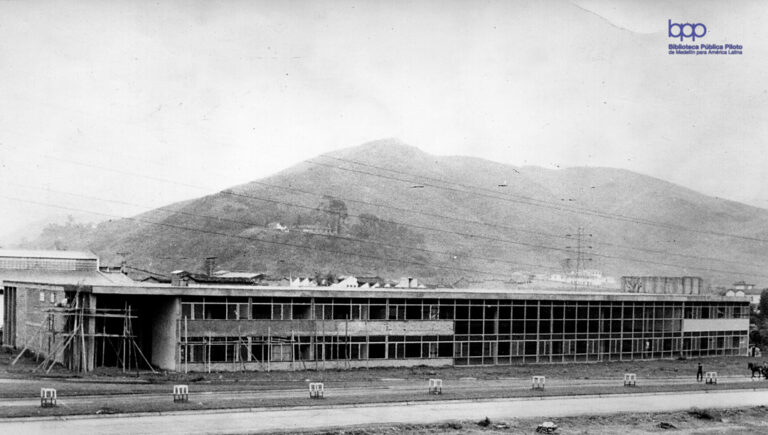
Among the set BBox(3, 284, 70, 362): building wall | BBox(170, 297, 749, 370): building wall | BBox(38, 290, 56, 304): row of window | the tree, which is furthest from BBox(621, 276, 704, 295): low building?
BBox(3, 284, 70, 362): building wall

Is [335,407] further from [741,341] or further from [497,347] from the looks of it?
[741,341]

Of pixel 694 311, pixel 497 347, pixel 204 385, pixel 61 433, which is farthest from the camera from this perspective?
pixel 694 311

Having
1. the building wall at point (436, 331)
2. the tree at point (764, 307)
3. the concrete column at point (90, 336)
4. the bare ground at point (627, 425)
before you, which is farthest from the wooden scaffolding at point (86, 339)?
the tree at point (764, 307)

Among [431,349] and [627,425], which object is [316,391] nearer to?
Answer: [627,425]

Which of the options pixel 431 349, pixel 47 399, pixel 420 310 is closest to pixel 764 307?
pixel 431 349

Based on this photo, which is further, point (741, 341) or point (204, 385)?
point (741, 341)

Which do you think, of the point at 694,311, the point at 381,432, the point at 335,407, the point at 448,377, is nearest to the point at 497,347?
the point at 448,377

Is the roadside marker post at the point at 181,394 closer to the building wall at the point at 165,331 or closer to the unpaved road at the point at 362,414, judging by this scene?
the unpaved road at the point at 362,414
